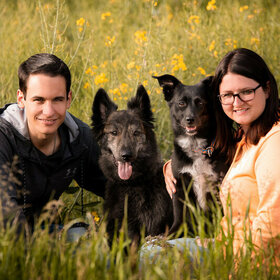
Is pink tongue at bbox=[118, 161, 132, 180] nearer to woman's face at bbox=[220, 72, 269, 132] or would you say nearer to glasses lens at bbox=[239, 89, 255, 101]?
woman's face at bbox=[220, 72, 269, 132]

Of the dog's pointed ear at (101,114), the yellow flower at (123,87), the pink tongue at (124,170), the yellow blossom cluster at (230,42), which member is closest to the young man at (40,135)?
the dog's pointed ear at (101,114)

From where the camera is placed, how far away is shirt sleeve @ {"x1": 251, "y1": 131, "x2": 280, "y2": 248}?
2281 millimetres

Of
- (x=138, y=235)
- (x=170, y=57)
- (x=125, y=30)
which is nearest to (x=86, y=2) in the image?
(x=125, y=30)

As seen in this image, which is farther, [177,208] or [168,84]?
[168,84]

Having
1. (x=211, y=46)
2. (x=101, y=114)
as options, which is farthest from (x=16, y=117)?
(x=211, y=46)

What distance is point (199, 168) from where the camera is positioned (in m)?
3.58

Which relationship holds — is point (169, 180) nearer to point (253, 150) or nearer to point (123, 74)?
point (253, 150)

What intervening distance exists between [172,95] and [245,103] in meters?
1.49

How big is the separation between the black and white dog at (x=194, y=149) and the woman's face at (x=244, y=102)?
→ 2.87 ft

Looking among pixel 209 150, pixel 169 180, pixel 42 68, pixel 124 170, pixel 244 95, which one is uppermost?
pixel 42 68

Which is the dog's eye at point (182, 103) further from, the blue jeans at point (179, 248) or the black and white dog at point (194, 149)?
the blue jeans at point (179, 248)

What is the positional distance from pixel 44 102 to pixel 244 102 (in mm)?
1593

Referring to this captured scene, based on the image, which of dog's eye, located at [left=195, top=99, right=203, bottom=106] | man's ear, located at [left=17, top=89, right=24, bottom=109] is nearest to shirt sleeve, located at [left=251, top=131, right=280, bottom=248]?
dog's eye, located at [left=195, top=99, right=203, bottom=106]

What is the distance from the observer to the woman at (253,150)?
7.54 feet
